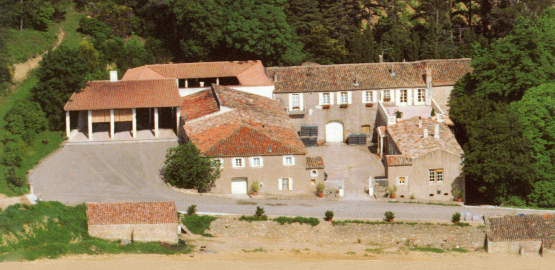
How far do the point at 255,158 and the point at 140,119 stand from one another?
1522cm

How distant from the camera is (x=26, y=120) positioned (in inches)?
3123

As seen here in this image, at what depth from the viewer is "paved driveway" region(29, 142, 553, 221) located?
68812 millimetres

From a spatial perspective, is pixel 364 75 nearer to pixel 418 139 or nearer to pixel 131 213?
pixel 418 139

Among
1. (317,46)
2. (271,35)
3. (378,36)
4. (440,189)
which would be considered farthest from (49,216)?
(378,36)

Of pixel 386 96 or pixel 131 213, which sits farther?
pixel 386 96

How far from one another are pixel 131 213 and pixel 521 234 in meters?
23.6

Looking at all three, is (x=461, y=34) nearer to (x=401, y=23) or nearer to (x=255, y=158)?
(x=401, y=23)

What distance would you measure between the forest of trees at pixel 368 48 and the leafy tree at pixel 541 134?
0.27 feet

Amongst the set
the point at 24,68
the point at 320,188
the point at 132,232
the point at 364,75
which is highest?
the point at 24,68

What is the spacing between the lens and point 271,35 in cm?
9031

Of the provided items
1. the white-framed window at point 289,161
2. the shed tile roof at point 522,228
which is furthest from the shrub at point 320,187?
the shed tile roof at point 522,228

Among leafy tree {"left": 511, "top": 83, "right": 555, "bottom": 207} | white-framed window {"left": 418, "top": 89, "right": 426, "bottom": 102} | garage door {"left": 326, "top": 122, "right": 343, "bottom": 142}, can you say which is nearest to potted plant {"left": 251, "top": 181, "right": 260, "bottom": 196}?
garage door {"left": 326, "top": 122, "right": 343, "bottom": 142}

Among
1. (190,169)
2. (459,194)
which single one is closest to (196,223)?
(190,169)

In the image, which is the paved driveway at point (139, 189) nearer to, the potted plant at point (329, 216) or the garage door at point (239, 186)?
the potted plant at point (329, 216)
